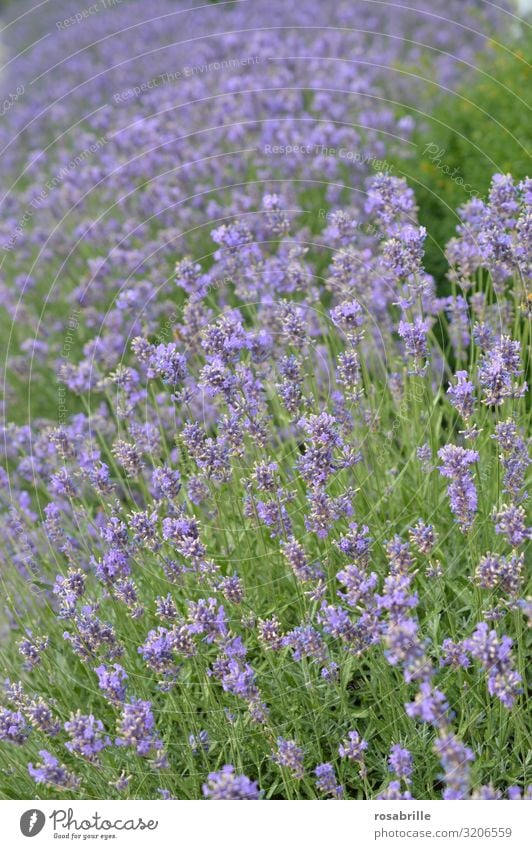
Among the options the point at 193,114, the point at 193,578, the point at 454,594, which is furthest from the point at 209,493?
the point at 193,114

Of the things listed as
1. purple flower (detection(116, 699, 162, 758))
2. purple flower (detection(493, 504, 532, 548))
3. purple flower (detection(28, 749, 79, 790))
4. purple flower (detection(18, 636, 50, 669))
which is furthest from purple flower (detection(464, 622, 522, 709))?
purple flower (detection(18, 636, 50, 669))

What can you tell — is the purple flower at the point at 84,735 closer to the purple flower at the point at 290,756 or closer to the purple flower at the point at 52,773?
the purple flower at the point at 52,773

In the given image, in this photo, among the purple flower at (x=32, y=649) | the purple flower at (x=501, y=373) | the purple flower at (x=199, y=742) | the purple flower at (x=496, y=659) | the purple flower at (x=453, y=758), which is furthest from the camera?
the purple flower at (x=32, y=649)

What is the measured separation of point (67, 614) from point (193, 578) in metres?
0.75

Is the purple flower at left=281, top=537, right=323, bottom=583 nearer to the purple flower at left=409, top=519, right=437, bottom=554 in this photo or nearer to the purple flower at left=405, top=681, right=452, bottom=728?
the purple flower at left=409, top=519, right=437, bottom=554

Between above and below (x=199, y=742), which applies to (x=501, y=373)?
above

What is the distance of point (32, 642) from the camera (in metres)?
3.66

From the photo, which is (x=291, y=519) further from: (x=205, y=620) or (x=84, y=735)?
(x=84, y=735)

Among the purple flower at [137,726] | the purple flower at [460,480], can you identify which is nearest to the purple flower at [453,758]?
the purple flower at [460,480]

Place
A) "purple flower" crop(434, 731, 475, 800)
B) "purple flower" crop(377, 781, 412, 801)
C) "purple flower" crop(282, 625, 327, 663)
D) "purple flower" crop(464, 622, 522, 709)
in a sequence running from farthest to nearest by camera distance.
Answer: "purple flower" crop(282, 625, 327, 663) < "purple flower" crop(377, 781, 412, 801) < "purple flower" crop(464, 622, 522, 709) < "purple flower" crop(434, 731, 475, 800)

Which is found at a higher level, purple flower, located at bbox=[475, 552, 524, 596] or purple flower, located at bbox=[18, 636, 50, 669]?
purple flower, located at bbox=[475, 552, 524, 596]

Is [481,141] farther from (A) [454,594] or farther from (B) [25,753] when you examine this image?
(B) [25,753]

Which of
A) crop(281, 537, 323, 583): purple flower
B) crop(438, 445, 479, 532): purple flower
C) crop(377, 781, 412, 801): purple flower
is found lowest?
crop(377, 781, 412, 801): purple flower

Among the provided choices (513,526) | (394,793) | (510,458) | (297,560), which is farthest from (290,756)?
(510,458)
